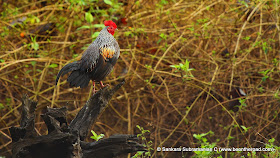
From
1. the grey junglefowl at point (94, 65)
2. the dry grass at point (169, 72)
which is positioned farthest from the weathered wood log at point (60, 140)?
the dry grass at point (169, 72)

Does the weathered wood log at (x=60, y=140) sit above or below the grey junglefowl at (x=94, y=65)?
below

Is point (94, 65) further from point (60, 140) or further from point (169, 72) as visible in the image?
→ point (169, 72)

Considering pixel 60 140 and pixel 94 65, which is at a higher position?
pixel 94 65

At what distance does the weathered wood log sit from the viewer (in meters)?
2.16

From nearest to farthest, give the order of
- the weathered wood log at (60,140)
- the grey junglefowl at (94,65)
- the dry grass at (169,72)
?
1. the weathered wood log at (60,140)
2. the grey junglefowl at (94,65)
3. the dry grass at (169,72)

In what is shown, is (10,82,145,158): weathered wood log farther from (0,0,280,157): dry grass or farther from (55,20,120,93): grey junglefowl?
(0,0,280,157): dry grass

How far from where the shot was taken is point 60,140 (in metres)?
2.16

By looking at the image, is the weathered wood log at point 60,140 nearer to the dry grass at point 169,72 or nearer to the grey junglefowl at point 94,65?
the grey junglefowl at point 94,65

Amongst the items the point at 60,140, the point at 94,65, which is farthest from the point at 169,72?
the point at 60,140

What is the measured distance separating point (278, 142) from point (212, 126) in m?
0.72

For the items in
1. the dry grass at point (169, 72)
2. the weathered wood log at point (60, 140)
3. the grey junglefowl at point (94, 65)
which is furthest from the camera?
the dry grass at point (169, 72)

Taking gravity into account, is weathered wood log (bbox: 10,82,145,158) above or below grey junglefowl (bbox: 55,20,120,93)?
below

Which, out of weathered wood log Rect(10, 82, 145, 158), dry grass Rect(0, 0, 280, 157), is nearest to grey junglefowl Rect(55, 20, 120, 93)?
weathered wood log Rect(10, 82, 145, 158)

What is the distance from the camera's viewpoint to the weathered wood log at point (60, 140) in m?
2.16
